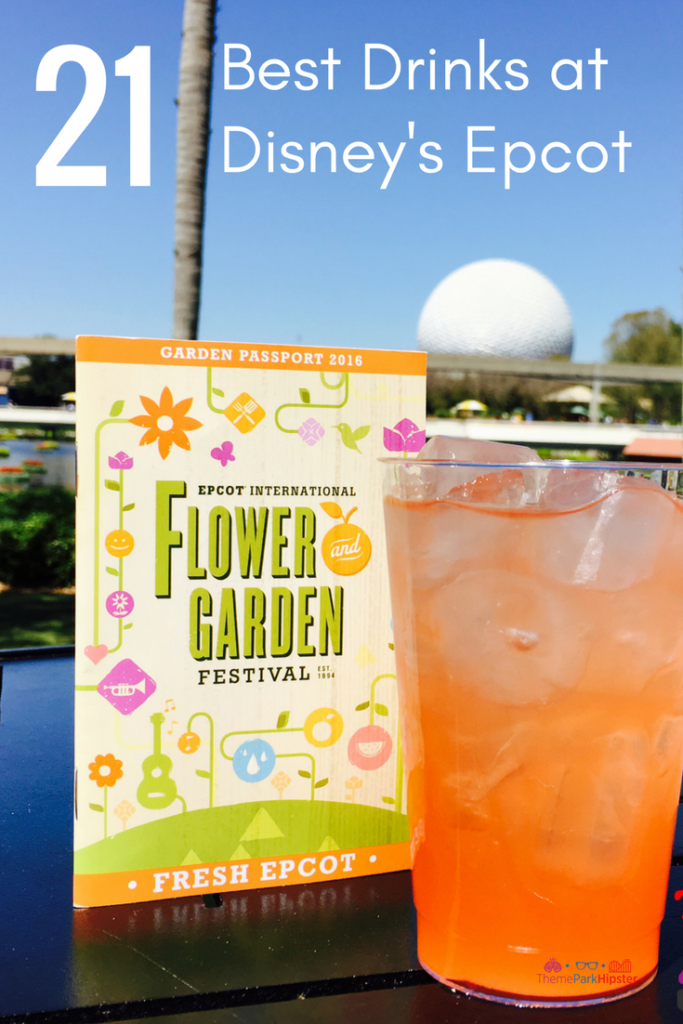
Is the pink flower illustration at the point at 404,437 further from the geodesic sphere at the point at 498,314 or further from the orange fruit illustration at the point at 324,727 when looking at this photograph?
the geodesic sphere at the point at 498,314

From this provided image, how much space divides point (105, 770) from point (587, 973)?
40cm

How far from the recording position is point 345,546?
72 centimetres

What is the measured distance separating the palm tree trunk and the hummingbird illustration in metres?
2.44

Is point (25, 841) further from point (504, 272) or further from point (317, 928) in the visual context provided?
point (504, 272)

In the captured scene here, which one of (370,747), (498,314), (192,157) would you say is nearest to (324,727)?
A: (370,747)

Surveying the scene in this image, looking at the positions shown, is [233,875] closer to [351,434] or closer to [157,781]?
[157,781]

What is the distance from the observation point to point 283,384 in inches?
27.7

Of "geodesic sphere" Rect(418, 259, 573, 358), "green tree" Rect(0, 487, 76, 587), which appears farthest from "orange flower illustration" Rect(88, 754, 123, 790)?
"geodesic sphere" Rect(418, 259, 573, 358)

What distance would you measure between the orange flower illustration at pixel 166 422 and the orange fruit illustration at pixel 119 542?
0.07m

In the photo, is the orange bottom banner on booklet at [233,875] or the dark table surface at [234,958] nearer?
the dark table surface at [234,958]

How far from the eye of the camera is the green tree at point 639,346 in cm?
1759

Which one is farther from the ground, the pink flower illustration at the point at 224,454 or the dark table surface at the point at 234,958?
the pink flower illustration at the point at 224,454

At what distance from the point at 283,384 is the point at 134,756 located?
13.2 inches

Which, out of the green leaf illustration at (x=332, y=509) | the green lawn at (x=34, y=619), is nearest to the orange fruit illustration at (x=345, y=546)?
the green leaf illustration at (x=332, y=509)
